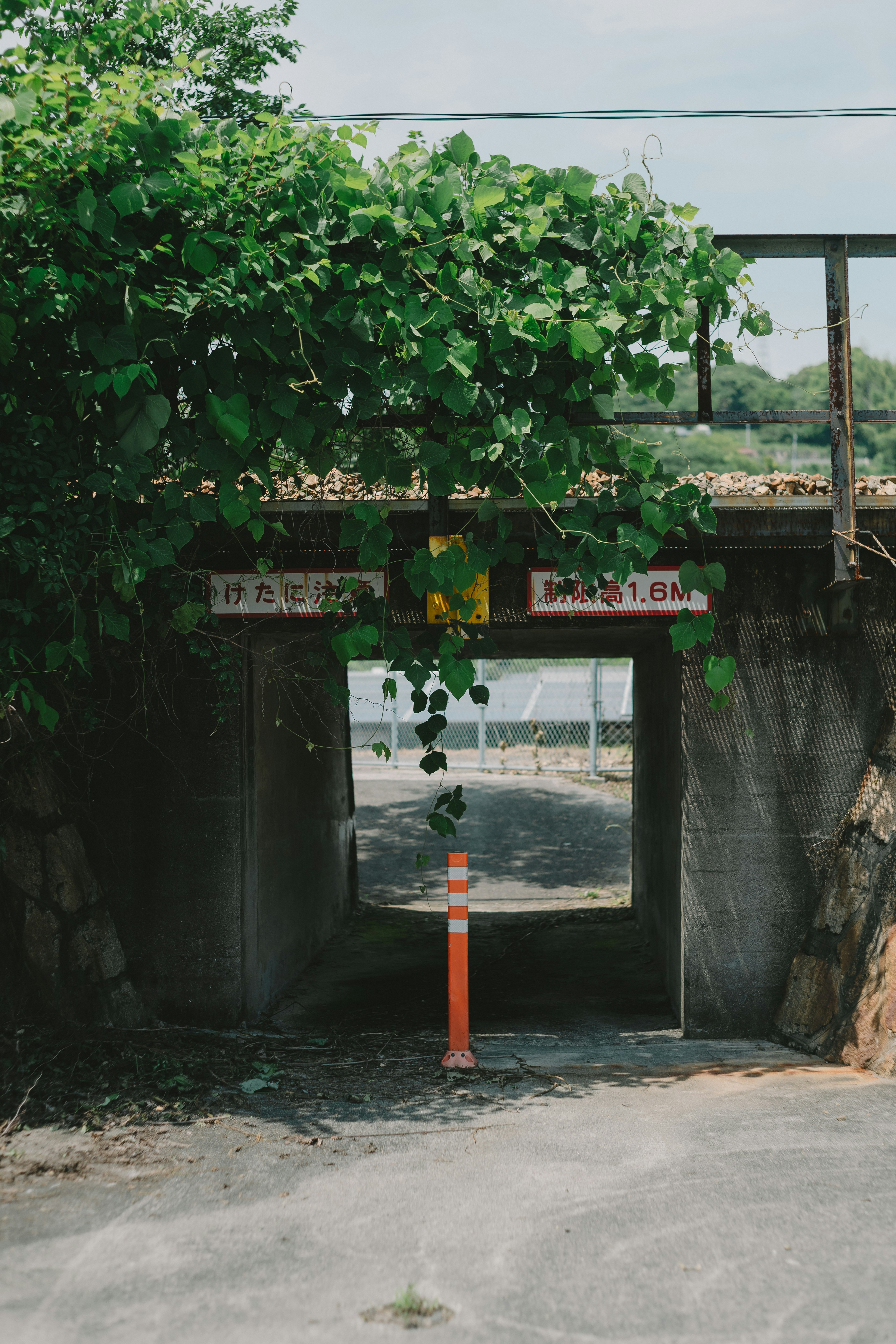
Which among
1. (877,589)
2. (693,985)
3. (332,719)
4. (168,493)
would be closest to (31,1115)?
(168,493)

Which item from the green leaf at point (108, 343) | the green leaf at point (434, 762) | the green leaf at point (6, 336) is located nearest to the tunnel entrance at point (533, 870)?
the green leaf at point (434, 762)

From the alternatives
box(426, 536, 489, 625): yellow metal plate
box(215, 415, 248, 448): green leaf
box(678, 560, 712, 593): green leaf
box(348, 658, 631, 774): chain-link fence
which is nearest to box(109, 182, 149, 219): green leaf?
box(215, 415, 248, 448): green leaf

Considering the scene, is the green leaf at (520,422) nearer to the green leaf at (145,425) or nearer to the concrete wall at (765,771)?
the green leaf at (145,425)

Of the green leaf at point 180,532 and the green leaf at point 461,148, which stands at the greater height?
the green leaf at point 461,148

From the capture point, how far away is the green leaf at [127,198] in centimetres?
417

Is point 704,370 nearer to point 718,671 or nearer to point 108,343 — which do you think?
point 718,671

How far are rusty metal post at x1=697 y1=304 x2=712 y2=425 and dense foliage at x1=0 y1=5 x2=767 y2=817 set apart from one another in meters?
0.22

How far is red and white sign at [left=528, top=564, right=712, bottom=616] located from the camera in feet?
19.8

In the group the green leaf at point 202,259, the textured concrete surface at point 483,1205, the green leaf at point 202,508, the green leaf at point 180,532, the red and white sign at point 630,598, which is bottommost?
the textured concrete surface at point 483,1205

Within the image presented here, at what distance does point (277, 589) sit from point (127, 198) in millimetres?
2393

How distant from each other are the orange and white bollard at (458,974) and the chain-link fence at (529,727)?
43.7 feet

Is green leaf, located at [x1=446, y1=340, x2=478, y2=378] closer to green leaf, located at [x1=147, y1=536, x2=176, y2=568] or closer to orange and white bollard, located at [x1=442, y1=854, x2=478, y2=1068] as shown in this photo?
green leaf, located at [x1=147, y1=536, x2=176, y2=568]

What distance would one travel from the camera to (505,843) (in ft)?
51.5

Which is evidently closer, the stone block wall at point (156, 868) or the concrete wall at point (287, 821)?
the stone block wall at point (156, 868)
